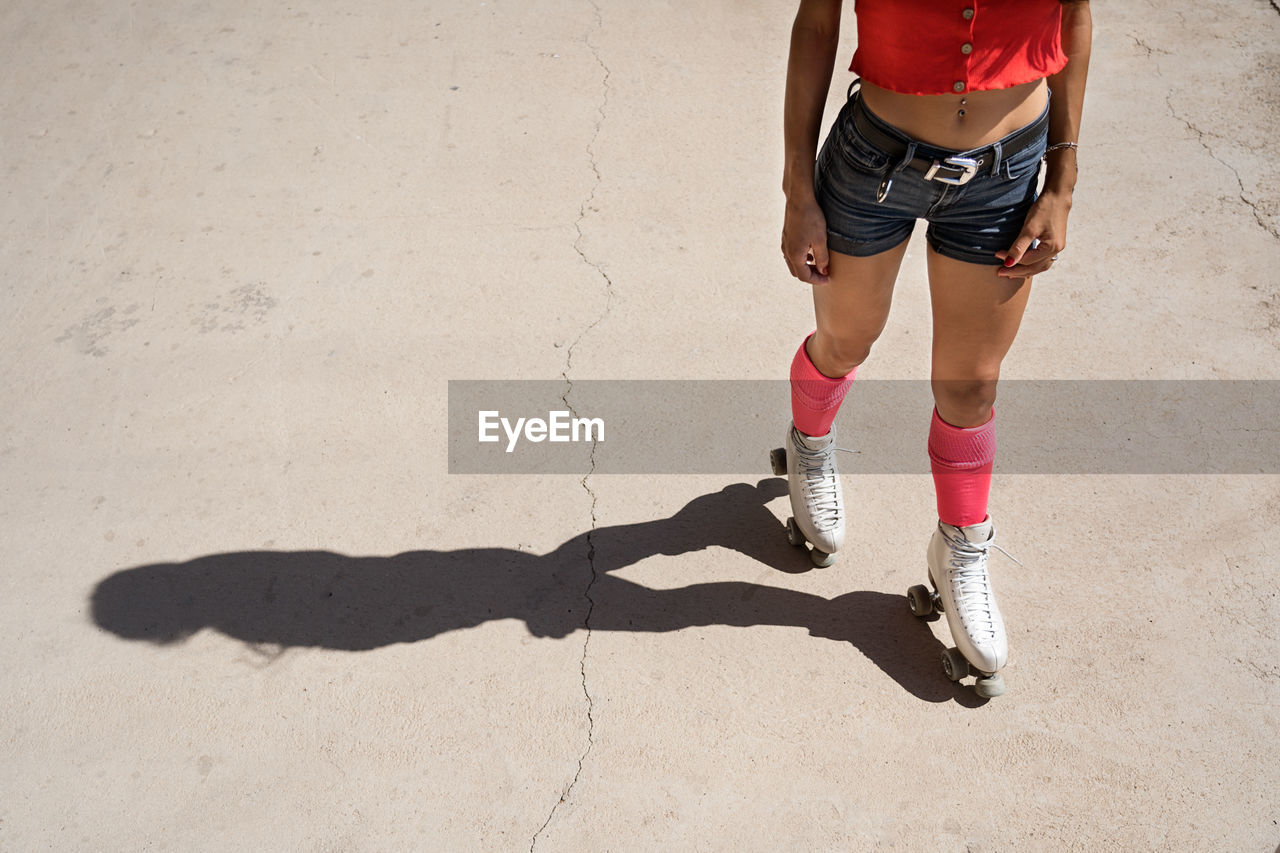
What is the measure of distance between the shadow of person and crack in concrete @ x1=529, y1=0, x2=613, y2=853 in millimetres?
13

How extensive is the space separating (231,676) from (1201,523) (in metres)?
Answer: 2.38

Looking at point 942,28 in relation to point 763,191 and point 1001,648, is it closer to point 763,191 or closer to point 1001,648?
point 1001,648

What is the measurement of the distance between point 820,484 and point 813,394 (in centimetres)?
25

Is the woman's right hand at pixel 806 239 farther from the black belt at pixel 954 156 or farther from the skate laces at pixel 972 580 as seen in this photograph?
the skate laces at pixel 972 580

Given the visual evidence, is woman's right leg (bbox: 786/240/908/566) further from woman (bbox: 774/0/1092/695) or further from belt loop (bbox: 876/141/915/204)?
belt loop (bbox: 876/141/915/204)

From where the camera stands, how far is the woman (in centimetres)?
160

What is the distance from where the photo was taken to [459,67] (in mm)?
3934

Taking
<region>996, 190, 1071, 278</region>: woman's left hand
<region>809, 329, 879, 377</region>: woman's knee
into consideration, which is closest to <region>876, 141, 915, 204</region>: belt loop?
<region>996, 190, 1071, 278</region>: woman's left hand

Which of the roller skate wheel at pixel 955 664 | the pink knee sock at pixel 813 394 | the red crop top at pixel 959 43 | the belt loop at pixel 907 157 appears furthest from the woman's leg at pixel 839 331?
the roller skate wheel at pixel 955 664

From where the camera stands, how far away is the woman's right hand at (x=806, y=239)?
181 centimetres

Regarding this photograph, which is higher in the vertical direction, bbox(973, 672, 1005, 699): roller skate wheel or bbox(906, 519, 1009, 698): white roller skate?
bbox(906, 519, 1009, 698): white roller skate

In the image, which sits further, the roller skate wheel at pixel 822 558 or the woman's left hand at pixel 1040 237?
the roller skate wheel at pixel 822 558

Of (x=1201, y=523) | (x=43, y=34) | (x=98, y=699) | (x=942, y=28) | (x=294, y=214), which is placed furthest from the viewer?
(x=43, y=34)

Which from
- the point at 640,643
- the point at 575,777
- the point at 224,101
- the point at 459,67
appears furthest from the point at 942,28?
the point at 224,101
